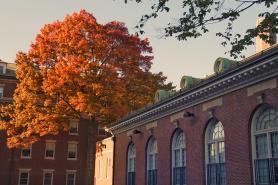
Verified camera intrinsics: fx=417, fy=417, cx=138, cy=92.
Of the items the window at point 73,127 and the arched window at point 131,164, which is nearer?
the arched window at point 131,164

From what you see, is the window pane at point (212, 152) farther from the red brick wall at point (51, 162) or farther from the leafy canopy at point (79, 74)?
the red brick wall at point (51, 162)

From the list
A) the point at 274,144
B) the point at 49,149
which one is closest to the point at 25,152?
the point at 49,149

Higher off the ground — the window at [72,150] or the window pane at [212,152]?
the window at [72,150]

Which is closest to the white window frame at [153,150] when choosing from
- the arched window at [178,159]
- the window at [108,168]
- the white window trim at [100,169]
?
the arched window at [178,159]

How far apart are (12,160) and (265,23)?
4209 centimetres

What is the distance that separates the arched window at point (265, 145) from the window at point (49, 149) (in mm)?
35946

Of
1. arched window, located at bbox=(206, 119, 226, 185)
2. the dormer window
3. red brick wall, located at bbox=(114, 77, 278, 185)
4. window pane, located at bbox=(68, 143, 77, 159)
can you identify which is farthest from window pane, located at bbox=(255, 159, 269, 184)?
the dormer window

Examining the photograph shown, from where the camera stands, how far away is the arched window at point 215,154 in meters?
18.9

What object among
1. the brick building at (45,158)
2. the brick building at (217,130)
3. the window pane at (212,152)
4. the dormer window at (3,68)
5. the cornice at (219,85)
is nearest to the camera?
the cornice at (219,85)

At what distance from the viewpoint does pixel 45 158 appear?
160 feet

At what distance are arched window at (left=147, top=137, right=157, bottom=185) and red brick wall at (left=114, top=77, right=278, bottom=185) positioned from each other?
374 millimetres

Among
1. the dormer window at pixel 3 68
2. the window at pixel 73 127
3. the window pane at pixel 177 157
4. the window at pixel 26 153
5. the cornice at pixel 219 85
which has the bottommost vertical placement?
the window pane at pixel 177 157

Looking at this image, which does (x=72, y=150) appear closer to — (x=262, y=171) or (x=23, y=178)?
(x=23, y=178)

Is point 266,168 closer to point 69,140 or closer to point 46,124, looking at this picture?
point 46,124
